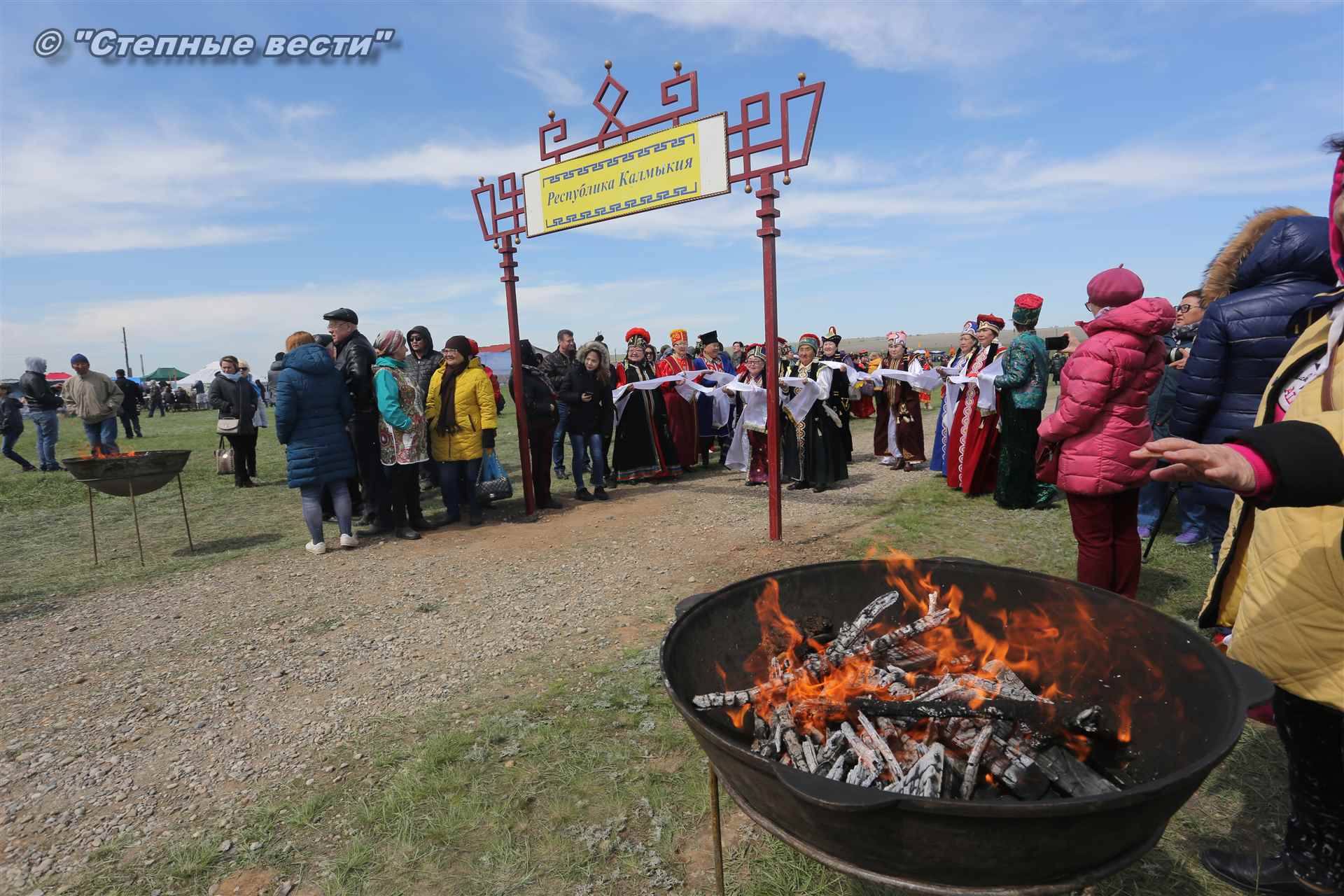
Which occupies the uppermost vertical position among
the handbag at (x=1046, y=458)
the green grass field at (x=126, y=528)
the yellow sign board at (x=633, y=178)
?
the yellow sign board at (x=633, y=178)

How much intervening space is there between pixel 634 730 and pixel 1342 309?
113 inches

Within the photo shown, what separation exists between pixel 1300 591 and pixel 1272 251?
2.63m

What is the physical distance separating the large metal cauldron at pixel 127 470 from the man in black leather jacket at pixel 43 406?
7.78m

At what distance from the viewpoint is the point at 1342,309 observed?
1619 millimetres

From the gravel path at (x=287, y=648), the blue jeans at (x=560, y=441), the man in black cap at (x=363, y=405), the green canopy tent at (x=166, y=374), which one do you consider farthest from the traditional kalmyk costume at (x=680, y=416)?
the green canopy tent at (x=166, y=374)

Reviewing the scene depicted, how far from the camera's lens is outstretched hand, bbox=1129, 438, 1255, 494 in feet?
4.19

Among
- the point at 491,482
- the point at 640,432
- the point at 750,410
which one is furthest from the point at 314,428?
the point at 750,410

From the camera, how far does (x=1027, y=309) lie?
6.02 metres

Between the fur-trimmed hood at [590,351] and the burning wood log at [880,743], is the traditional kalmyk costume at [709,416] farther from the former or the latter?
the burning wood log at [880,743]

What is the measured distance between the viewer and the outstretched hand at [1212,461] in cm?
128

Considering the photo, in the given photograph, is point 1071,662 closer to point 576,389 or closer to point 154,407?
point 576,389

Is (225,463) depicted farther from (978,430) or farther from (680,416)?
(978,430)

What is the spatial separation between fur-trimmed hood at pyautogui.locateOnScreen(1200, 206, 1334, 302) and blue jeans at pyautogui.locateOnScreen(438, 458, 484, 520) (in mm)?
6136

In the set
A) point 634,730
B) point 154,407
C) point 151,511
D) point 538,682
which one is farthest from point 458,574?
point 154,407
